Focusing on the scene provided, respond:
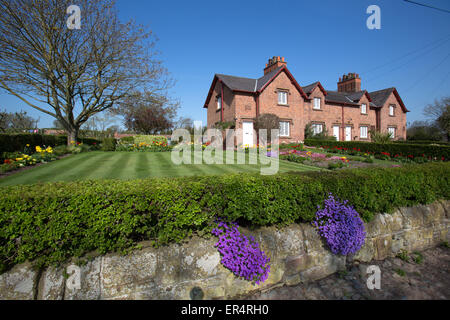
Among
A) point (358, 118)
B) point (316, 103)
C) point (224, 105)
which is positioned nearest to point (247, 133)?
point (224, 105)

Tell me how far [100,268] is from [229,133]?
17024mm

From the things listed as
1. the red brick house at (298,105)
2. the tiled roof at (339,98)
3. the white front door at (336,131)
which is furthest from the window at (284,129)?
the white front door at (336,131)

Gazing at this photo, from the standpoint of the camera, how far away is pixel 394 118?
28531 millimetres

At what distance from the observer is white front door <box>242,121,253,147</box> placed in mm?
19406

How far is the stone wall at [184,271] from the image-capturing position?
261 cm

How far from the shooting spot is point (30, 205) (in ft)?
8.65

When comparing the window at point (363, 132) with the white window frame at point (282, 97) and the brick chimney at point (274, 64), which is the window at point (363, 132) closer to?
the white window frame at point (282, 97)

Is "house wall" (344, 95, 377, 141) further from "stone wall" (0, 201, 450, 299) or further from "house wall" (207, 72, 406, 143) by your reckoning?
"stone wall" (0, 201, 450, 299)

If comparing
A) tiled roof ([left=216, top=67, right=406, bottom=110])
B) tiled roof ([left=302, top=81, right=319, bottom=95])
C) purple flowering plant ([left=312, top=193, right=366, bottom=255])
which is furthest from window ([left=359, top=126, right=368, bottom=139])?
purple flowering plant ([left=312, top=193, right=366, bottom=255])

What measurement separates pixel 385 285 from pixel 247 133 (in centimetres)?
1663

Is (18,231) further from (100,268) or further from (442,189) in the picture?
(442,189)

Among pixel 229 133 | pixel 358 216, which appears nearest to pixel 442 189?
pixel 358 216

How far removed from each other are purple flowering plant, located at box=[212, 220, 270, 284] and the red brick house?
1641 centimetres

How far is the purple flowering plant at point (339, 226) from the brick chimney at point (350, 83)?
31097 millimetres
